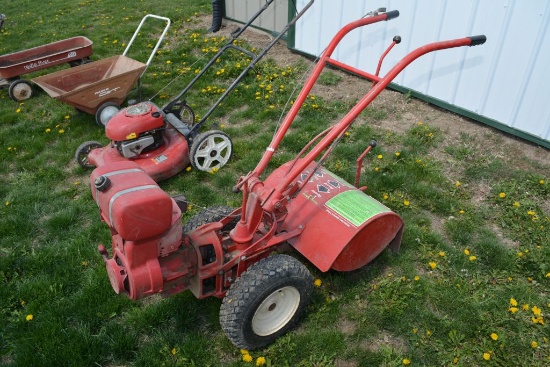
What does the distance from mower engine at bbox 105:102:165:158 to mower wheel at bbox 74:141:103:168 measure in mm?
464

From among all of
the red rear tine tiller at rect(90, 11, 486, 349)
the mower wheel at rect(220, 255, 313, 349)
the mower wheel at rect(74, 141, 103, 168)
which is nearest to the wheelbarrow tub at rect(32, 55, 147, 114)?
the mower wheel at rect(74, 141, 103, 168)

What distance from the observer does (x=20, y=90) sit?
6.38 meters

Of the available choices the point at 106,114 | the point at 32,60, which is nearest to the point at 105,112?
the point at 106,114

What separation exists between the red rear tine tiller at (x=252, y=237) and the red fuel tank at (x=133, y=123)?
135 cm

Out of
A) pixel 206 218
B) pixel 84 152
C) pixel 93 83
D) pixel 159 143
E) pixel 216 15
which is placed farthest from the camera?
pixel 216 15

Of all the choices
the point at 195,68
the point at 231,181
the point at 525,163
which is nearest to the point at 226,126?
the point at 231,181

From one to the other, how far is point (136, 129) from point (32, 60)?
127 inches

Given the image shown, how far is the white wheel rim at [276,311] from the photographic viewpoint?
288 centimetres

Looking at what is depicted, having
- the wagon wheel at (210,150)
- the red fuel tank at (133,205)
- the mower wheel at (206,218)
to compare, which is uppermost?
the red fuel tank at (133,205)

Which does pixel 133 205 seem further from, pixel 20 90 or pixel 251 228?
pixel 20 90

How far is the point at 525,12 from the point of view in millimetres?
4480

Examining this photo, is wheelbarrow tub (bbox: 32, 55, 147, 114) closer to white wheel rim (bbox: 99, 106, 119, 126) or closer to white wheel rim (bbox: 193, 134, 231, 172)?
white wheel rim (bbox: 99, 106, 119, 126)

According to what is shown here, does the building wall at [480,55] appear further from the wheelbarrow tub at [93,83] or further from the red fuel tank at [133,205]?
the red fuel tank at [133,205]

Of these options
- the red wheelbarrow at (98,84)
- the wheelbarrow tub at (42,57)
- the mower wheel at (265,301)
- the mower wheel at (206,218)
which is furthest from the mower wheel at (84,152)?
the mower wheel at (265,301)
